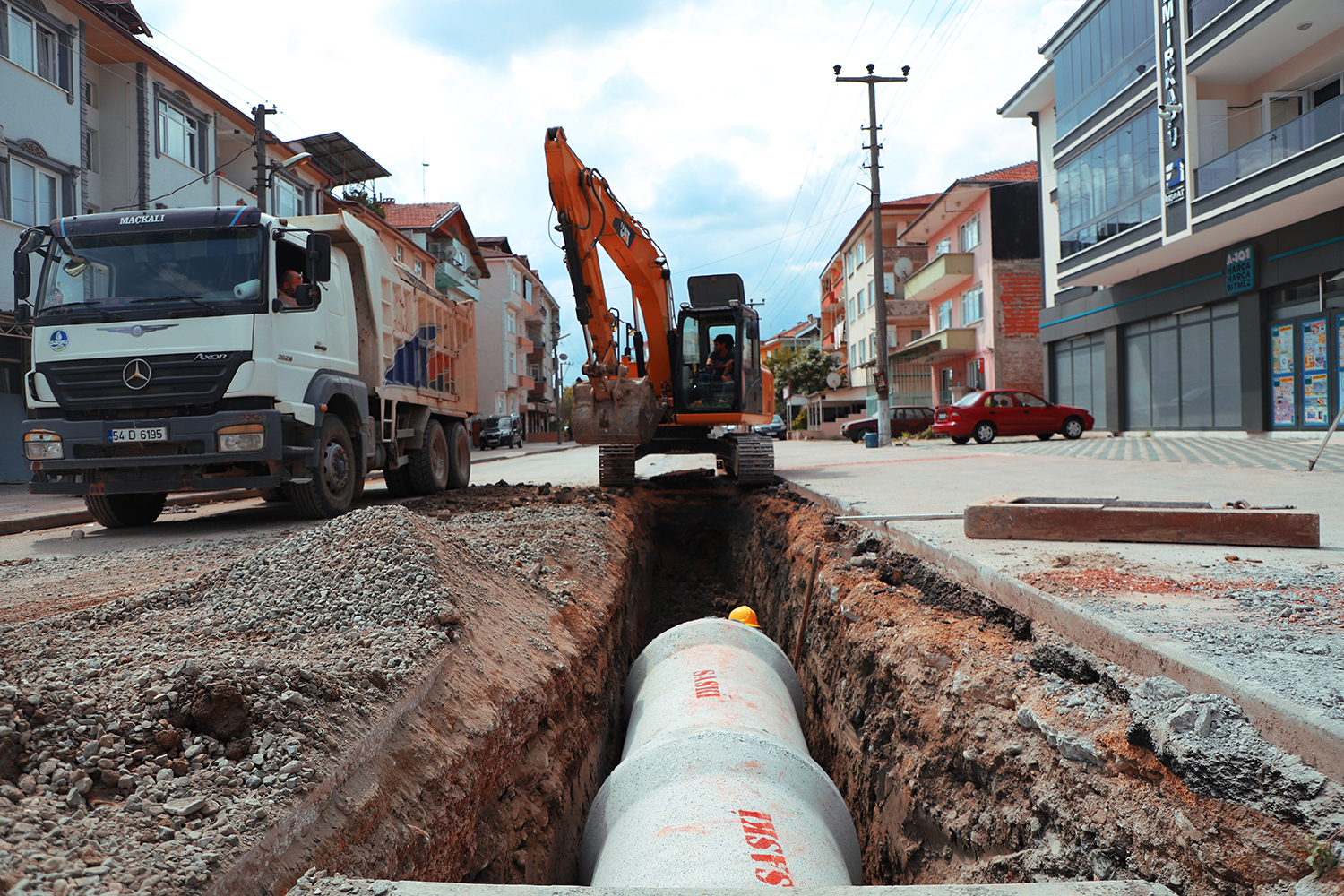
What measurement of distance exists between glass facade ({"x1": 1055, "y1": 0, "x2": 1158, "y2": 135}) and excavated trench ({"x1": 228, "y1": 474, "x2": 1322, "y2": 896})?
19.4 m

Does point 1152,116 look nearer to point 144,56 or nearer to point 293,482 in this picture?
point 293,482

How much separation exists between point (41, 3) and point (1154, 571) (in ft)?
66.0

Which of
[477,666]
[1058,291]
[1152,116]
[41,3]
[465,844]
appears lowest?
[465,844]

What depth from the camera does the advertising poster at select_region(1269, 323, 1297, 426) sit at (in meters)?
15.9

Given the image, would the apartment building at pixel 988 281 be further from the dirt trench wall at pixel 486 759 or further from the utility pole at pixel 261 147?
the dirt trench wall at pixel 486 759

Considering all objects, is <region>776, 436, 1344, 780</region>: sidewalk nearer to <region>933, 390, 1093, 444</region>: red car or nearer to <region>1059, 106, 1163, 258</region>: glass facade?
<region>1059, 106, 1163, 258</region>: glass facade

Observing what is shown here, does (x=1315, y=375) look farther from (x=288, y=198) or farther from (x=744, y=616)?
(x=288, y=198)

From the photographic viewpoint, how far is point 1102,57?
20.7 metres

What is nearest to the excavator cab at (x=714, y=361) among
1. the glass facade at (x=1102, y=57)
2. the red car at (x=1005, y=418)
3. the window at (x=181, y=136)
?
the red car at (x=1005, y=418)

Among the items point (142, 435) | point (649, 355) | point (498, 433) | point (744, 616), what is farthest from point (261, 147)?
point (498, 433)

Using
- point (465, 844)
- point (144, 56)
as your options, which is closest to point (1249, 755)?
point (465, 844)

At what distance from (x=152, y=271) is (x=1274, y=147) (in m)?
17.6

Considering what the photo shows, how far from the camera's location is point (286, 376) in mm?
7227

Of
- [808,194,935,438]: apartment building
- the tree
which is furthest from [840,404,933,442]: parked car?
the tree
